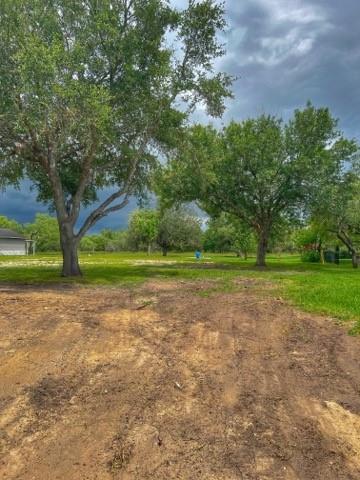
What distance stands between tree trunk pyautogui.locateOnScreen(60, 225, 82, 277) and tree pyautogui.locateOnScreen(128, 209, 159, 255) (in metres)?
49.7

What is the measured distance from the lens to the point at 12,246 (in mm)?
67812

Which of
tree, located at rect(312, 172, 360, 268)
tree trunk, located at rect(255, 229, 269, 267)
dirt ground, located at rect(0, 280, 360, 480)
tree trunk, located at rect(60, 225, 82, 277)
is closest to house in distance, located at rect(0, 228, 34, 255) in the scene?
tree trunk, located at rect(255, 229, 269, 267)

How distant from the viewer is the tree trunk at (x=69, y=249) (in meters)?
18.9

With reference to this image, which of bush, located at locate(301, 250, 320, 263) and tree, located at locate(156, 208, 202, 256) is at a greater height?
tree, located at locate(156, 208, 202, 256)

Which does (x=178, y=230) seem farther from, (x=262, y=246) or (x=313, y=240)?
(x=262, y=246)

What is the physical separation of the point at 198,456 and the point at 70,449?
4.11ft

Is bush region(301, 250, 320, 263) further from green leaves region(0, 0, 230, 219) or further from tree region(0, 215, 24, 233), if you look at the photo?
tree region(0, 215, 24, 233)

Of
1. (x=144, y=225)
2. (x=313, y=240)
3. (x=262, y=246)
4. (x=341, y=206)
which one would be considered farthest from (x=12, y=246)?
(x=341, y=206)

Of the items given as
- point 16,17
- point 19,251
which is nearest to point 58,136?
point 16,17

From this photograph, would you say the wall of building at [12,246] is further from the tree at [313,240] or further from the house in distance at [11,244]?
the tree at [313,240]

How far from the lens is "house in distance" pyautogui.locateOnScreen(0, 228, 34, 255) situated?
66.1m

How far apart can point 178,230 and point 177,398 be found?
228ft

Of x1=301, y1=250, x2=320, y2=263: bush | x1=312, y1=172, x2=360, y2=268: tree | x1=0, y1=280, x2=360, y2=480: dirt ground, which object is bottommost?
x1=0, y1=280, x2=360, y2=480: dirt ground

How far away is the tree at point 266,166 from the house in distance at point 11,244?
45455 millimetres
